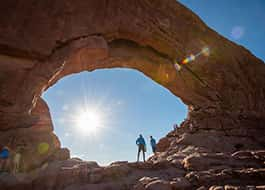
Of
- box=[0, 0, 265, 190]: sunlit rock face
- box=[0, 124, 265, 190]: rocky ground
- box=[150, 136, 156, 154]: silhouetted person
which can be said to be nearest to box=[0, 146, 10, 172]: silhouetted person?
box=[0, 0, 265, 190]: sunlit rock face

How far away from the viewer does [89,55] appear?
15.4 meters

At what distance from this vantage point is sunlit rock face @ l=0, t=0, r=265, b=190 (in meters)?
7.32

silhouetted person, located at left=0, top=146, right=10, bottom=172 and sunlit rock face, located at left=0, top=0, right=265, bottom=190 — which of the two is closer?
sunlit rock face, located at left=0, top=0, right=265, bottom=190

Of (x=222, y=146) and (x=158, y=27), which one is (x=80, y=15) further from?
(x=222, y=146)

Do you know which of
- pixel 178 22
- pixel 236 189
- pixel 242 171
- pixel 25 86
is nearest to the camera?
pixel 236 189

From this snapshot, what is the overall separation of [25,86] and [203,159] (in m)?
10.2

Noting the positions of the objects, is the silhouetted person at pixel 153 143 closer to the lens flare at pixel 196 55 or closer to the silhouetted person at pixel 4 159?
the lens flare at pixel 196 55

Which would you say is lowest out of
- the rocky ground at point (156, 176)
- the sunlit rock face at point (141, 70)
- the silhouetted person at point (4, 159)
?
the rocky ground at point (156, 176)

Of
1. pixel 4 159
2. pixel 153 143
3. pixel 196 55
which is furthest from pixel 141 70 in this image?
pixel 4 159

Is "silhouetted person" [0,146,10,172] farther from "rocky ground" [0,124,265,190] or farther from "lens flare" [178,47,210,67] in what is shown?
"lens flare" [178,47,210,67]

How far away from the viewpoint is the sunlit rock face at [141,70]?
732 centimetres

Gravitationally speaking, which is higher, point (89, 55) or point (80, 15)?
point (80, 15)

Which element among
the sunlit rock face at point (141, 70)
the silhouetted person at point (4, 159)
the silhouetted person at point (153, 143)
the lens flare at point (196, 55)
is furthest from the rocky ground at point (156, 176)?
the lens flare at point (196, 55)

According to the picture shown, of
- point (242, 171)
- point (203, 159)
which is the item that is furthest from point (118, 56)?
point (242, 171)
